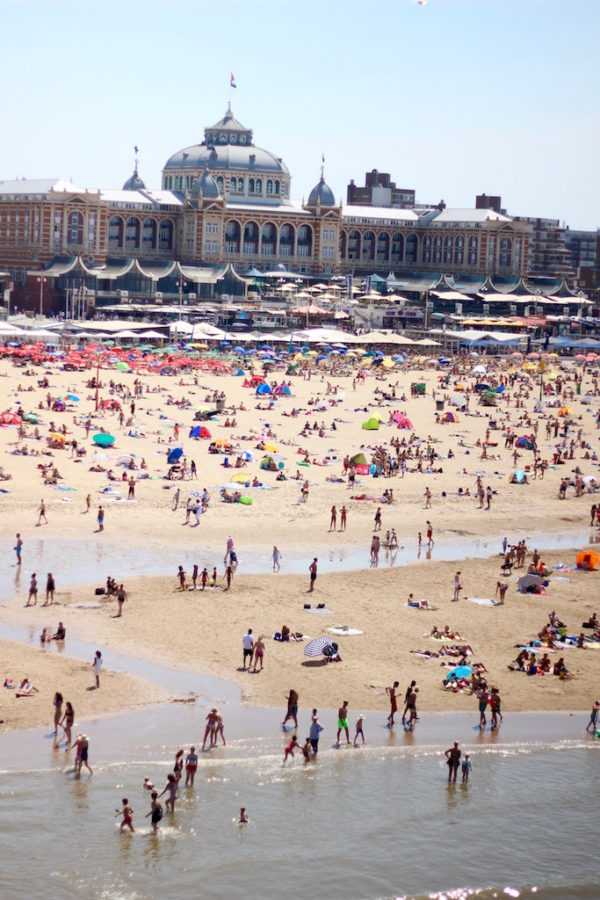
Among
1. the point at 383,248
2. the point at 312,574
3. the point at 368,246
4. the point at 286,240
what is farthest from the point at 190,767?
the point at 383,248

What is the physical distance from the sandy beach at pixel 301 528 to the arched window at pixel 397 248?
210ft

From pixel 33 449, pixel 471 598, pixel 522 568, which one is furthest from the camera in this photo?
pixel 33 449

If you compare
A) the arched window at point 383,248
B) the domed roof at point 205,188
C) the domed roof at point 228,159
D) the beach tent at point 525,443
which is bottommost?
the beach tent at point 525,443

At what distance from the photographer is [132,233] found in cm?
12250

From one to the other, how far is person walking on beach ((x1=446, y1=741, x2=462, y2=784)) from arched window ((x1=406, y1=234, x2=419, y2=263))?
113767mm

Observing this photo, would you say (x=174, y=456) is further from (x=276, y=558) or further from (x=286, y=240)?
(x=286, y=240)

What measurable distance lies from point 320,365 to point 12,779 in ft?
219

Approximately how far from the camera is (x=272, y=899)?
1942 centimetres

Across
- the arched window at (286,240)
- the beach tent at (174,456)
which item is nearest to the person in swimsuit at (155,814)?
the beach tent at (174,456)

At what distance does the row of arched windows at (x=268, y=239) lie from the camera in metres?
125

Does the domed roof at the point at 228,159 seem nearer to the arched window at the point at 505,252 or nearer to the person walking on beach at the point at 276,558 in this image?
the arched window at the point at 505,252

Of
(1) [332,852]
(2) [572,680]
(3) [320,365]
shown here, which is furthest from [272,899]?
(3) [320,365]

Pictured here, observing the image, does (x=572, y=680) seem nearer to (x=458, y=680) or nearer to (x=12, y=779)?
(x=458, y=680)

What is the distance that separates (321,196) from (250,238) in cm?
767
